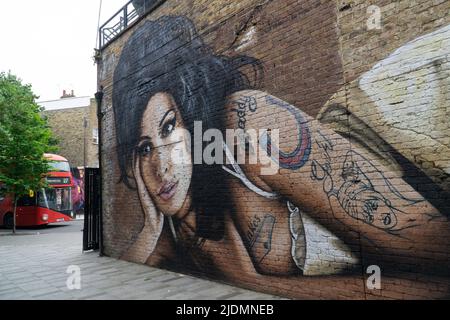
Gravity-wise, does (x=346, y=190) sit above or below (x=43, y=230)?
above

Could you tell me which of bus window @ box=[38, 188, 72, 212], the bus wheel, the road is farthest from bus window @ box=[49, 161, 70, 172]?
the bus wheel

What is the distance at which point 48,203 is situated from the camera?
1958 centimetres

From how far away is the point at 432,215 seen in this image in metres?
3.72

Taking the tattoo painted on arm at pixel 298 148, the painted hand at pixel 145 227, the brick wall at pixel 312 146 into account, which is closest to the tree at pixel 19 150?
the painted hand at pixel 145 227

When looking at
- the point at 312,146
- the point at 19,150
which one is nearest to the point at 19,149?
the point at 19,150

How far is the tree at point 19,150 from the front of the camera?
1731 cm

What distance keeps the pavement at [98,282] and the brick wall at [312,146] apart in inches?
14.3

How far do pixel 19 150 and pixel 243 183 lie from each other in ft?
51.2

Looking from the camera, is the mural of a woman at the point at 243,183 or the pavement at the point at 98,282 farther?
the pavement at the point at 98,282

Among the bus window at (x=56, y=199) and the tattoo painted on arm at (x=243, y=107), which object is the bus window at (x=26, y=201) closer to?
the bus window at (x=56, y=199)

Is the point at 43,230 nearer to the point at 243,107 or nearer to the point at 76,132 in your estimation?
the point at 76,132

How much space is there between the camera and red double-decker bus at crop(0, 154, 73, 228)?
19344 mm

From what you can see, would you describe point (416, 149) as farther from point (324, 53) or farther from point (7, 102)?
point (7, 102)

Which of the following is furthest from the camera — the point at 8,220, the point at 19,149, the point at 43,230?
the point at 8,220
